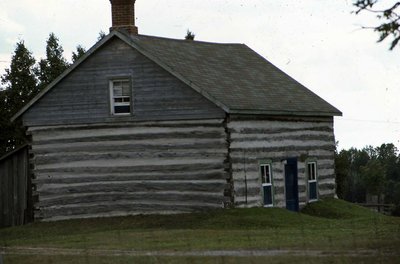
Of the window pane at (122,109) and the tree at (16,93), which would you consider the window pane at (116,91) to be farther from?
the tree at (16,93)

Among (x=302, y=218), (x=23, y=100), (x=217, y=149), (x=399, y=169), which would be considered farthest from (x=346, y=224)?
(x=399, y=169)

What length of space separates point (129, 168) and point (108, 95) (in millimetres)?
2545

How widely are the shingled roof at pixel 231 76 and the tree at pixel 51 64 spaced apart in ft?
39.5

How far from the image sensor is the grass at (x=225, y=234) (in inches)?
985

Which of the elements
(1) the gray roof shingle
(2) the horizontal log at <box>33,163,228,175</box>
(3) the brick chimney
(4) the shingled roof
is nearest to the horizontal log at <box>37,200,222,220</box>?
(2) the horizontal log at <box>33,163,228,175</box>

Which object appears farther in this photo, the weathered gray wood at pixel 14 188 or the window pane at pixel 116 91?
the weathered gray wood at pixel 14 188

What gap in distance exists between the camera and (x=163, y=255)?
24.8 meters

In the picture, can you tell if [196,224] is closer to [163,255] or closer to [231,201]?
[231,201]

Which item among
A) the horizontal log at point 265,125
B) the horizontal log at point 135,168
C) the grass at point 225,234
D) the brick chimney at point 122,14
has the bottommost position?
the grass at point 225,234

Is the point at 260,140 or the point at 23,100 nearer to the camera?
the point at 260,140

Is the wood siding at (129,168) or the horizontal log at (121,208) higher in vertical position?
the wood siding at (129,168)

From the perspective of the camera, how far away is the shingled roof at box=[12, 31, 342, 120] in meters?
38.9

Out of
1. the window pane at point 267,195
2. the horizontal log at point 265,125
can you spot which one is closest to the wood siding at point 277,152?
the horizontal log at point 265,125

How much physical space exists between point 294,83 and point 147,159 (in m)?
9.13
